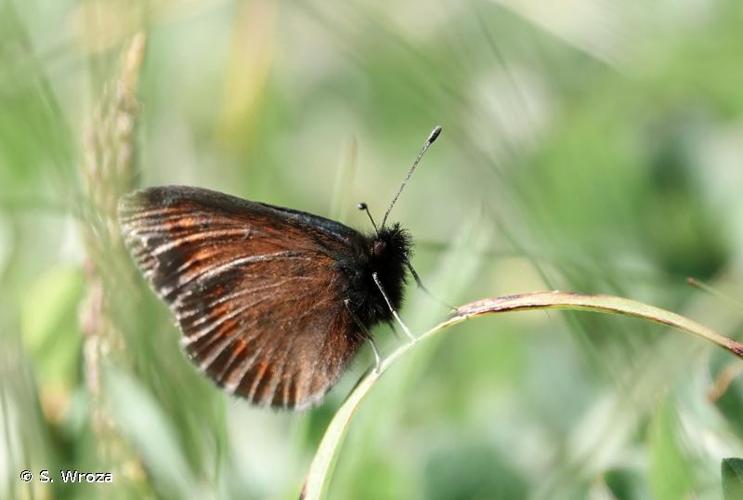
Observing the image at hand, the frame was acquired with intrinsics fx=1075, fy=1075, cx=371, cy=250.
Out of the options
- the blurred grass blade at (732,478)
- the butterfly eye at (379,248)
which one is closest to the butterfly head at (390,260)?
the butterfly eye at (379,248)

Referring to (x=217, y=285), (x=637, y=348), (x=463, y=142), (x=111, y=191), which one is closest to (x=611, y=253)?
(x=463, y=142)

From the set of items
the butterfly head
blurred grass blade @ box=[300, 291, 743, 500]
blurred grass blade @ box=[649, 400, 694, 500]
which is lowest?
blurred grass blade @ box=[649, 400, 694, 500]

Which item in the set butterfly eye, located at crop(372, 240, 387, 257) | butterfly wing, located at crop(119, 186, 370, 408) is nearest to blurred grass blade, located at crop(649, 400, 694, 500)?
butterfly wing, located at crop(119, 186, 370, 408)

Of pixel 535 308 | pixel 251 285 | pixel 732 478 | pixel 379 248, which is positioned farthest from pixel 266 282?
pixel 732 478

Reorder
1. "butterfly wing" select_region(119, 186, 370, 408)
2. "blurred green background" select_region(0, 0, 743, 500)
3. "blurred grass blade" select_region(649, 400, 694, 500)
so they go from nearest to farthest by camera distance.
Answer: "blurred grass blade" select_region(649, 400, 694, 500) → "blurred green background" select_region(0, 0, 743, 500) → "butterfly wing" select_region(119, 186, 370, 408)

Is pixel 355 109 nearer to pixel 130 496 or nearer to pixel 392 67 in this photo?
pixel 392 67

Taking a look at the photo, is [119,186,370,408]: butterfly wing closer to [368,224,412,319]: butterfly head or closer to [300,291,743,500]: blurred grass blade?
[368,224,412,319]: butterfly head

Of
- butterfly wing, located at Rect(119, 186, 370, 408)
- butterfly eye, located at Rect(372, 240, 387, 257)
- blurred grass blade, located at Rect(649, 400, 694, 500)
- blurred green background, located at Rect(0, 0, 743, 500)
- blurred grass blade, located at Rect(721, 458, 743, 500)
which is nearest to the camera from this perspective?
blurred grass blade, located at Rect(721, 458, 743, 500)

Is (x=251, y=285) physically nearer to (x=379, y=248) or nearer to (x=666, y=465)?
(x=379, y=248)

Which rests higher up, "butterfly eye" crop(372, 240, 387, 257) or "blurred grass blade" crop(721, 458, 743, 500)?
"butterfly eye" crop(372, 240, 387, 257)
